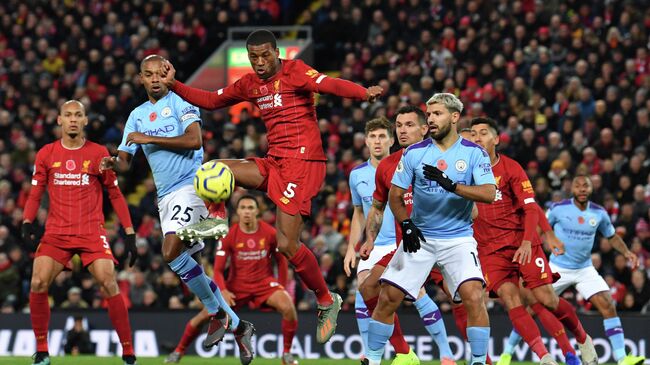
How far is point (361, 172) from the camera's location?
1272 centimetres

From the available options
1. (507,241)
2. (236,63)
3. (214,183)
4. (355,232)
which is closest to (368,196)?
(355,232)

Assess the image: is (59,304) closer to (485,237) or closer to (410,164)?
(485,237)

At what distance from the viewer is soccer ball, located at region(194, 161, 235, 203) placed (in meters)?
10.0

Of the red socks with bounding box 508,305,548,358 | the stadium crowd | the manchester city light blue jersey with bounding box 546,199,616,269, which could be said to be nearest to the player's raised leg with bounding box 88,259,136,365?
the red socks with bounding box 508,305,548,358

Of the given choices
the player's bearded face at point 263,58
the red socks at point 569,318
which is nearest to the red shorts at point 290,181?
the player's bearded face at point 263,58

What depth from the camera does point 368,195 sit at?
12617 millimetres

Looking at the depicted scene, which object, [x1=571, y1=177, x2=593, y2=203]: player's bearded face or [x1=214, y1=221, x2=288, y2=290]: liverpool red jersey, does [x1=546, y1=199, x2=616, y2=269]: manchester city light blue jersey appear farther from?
[x1=214, y1=221, x2=288, y2=290]: liverpool red jersey

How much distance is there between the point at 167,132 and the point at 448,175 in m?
2.97

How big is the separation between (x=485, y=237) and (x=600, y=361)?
16.2 ft

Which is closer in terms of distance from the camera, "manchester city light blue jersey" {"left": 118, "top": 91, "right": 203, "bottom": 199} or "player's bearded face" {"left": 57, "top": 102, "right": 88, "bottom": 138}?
"manchester city light blue jersey" {"left": 118, "top": 91, "right": 203, "bottom": 199}

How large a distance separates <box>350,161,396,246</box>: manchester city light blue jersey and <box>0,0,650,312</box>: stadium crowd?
223 inches

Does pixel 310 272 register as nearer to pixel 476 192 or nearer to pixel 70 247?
pixel 476 192

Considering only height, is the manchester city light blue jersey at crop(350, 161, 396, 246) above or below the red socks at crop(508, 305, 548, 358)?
above

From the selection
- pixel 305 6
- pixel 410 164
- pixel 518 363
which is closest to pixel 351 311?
pixel 518 363
